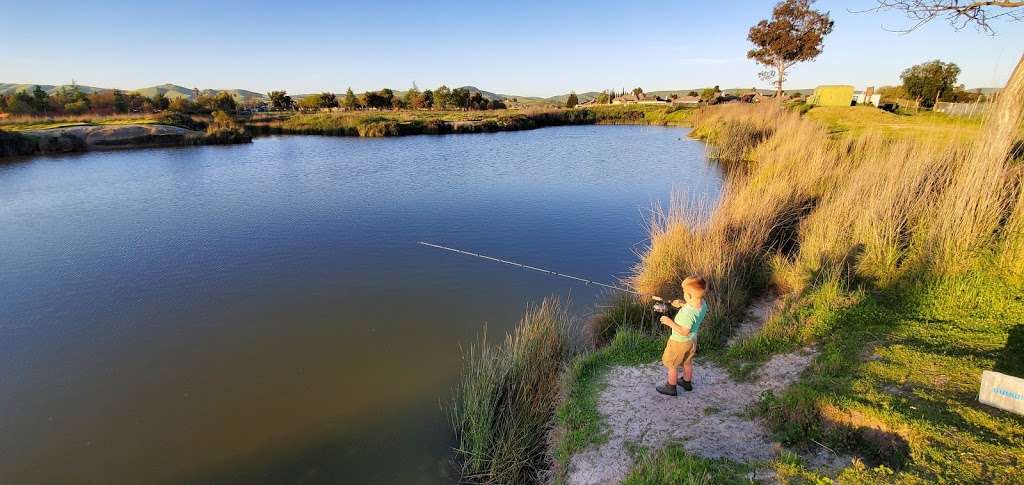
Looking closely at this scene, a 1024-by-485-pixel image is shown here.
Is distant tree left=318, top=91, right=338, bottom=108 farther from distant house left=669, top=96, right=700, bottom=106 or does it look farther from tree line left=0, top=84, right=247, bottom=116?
distant house left=669, top=96, right=700, bottom=106

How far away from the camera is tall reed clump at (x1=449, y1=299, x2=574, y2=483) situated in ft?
13.8

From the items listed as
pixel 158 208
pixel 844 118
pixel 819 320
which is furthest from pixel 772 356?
pixel 844 118

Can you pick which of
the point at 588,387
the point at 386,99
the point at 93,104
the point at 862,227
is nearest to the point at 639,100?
the point at 386,99

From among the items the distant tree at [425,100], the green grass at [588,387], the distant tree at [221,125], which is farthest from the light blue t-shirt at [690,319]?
the distant tree at [425,100]

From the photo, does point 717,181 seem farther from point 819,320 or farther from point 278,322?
point 278,322

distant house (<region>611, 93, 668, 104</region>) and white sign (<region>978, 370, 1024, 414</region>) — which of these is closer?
white sign (<region>978, 370, 1024, 414</region>)

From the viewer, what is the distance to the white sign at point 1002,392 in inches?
117

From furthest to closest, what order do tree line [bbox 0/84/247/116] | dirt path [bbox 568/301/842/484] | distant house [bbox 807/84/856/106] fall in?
tree line [bbox 0/84/247/116] < distant house [bbox 807/84/856/106] < dirt path [bbox 568/301/842/484]

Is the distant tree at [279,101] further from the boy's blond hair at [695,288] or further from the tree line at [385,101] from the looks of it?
the boy's blond hair at [695,288]

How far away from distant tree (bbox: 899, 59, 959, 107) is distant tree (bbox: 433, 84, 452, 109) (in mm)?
52601

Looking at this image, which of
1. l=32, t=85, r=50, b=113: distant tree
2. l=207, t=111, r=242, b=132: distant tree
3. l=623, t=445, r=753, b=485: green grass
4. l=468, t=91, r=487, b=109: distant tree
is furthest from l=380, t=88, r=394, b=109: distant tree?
l=623, t=445, r=753, b=485: green grass

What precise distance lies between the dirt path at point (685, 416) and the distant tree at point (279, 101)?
66771 mm

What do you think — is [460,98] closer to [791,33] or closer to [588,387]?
[791,33]

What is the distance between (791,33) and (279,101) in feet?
192
